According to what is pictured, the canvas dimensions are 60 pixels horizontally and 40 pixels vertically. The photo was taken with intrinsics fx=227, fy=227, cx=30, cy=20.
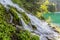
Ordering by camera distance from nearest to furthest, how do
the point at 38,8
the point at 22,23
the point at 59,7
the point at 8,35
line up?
the point at 8,35, the point at 22,23, the point at 38,8, the point at 59,7

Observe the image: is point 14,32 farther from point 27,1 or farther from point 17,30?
point 27,1

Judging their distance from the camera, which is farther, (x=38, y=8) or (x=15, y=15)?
(x=38, y=8)

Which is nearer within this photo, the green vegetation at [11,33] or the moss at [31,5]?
the green vegetation at [11,33]

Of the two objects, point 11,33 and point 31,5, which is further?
point 31,5

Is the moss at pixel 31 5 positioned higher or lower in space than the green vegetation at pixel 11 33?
higher

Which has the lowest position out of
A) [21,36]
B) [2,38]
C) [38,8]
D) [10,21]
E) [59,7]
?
[2,38]

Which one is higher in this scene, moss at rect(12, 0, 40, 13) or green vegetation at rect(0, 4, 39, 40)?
moss at rect(12, 0, 40, 13)

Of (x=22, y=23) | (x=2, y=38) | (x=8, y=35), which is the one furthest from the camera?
(x=22, y=23)

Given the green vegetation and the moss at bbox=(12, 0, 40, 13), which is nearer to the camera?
the green vegetation

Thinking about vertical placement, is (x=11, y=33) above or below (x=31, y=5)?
below

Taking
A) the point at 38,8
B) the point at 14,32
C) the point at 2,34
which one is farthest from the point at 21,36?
the point at 38,8

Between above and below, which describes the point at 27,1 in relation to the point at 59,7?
below
